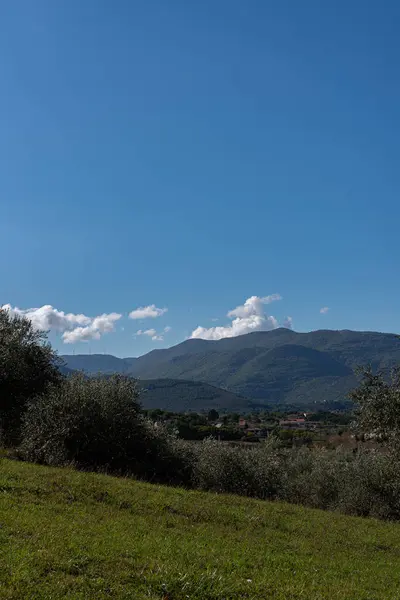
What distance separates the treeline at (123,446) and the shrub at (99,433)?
0.05 meters

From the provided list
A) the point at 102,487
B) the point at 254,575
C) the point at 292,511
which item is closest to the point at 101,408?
the point at 102,487

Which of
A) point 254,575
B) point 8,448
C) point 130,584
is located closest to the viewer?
point 130,584

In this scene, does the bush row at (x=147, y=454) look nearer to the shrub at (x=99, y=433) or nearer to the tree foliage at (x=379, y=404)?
the shrub at (x=99, y=433)

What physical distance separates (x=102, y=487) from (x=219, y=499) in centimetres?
537

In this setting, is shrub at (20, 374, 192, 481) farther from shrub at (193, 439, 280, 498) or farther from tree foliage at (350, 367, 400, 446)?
tree foliage at (350, 367, 400, 446)

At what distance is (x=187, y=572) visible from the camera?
924 cm

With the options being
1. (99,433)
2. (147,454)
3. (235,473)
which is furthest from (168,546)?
(147,454)

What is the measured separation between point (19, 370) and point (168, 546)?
65.3ft

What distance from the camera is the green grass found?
8352 millimetres

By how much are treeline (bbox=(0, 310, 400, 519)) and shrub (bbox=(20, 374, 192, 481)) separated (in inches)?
A: 1.9

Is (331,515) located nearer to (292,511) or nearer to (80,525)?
(292,511)

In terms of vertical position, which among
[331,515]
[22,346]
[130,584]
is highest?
[22,346]

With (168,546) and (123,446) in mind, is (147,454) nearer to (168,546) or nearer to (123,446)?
(123,446)

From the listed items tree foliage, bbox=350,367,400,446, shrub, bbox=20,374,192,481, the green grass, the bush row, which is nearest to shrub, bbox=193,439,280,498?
the bush row
